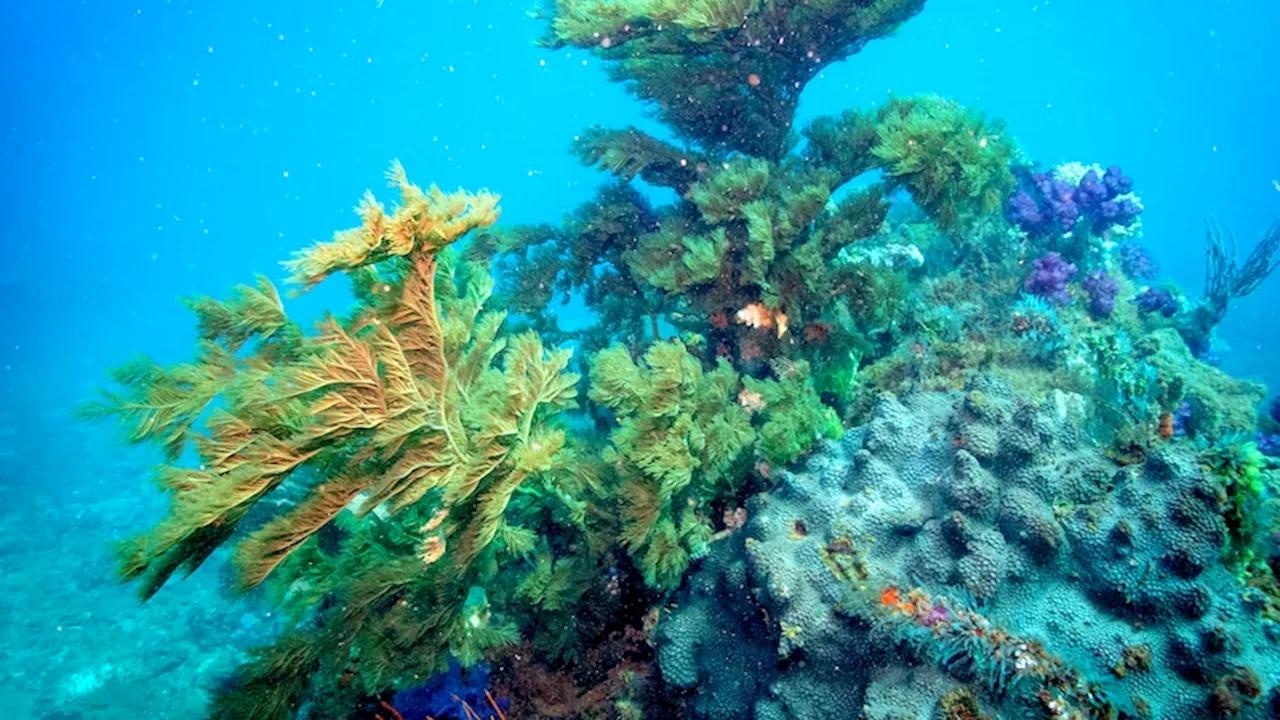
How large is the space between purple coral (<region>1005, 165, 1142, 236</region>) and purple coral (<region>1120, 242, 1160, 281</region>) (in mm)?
1485

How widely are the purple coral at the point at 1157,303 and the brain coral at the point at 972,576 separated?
7354 mm

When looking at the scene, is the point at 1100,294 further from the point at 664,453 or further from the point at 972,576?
the point at 664,453

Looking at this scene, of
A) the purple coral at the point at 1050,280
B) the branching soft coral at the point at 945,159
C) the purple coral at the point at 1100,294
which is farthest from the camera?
the purple coral at the point at 1100,294

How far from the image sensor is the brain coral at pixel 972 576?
278 cm

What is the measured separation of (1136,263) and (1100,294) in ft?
13.8

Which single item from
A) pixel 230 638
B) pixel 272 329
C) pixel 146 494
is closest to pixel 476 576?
pixel 272 329

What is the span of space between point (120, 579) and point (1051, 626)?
172 inches

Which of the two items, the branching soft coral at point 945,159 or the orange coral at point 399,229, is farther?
the branching soft coral at point 945,159

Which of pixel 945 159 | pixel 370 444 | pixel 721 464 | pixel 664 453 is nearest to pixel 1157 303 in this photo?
pixel 945 159

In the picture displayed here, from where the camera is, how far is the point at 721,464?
14.7 ft

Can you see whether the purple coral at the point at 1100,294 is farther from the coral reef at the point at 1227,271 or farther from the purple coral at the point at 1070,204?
the coral reef at the point at 1227,271

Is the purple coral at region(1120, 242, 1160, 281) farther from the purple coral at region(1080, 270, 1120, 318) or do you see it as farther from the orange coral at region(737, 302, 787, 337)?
the orange coral at region(737, 302, 787, 337)

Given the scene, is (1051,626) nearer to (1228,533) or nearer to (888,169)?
(1228,533)

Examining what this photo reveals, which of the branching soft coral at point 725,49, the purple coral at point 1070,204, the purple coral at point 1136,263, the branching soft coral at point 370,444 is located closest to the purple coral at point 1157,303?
the purple coral at point 1070,204
